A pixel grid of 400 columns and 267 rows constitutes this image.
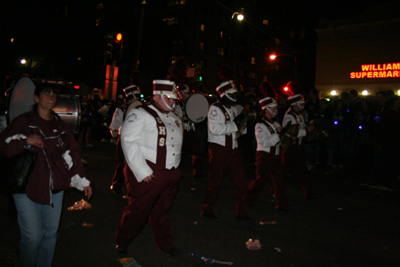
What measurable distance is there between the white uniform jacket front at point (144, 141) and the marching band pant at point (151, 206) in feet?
0.41

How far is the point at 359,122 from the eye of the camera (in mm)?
10336

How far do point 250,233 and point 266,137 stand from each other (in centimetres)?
176

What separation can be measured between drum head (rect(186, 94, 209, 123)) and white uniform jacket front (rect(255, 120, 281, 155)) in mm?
1405

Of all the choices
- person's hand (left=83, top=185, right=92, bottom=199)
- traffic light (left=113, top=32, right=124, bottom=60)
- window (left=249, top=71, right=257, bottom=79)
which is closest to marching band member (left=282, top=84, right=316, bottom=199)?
person's hand (left=83, top=185, right=92, bottom=199)

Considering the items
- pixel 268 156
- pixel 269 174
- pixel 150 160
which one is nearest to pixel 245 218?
pixel 269 174

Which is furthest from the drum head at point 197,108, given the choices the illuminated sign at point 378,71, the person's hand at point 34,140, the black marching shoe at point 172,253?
the illuminated sign at point 378,71

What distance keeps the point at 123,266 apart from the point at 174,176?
1.12 m

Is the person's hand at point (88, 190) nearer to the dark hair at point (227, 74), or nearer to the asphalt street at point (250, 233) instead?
the asphalt street at point (250, 233)

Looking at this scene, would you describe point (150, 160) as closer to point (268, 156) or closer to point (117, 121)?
point (268, 156)

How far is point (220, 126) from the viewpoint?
4812 mm

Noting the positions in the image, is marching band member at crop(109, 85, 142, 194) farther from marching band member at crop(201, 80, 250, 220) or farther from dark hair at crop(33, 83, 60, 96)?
dark hair at crop(33, 83, 60, 96)

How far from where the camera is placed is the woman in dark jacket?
2.81 meters

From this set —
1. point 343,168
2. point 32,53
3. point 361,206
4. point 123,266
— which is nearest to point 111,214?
point 123,266

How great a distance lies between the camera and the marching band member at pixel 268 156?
5.68 meters
